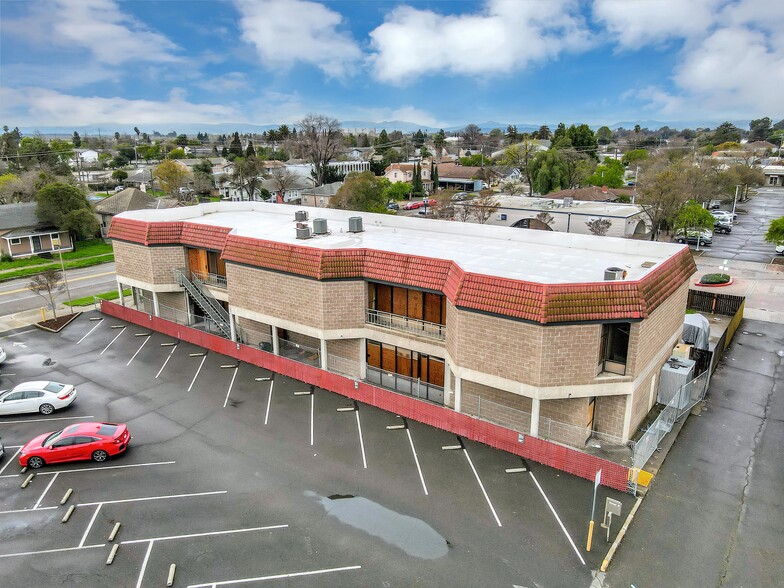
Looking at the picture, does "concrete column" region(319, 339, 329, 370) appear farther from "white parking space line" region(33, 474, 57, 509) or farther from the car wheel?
the car wheel

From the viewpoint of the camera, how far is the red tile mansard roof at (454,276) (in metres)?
20.7

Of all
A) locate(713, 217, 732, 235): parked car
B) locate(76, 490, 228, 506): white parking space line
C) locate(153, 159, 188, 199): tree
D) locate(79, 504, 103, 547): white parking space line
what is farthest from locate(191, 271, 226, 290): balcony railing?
locate(713, 217, 732, 235): parked car

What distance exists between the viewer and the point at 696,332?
3086 cm

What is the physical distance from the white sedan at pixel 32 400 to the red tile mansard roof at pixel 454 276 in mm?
10894

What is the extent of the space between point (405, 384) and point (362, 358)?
2.88m

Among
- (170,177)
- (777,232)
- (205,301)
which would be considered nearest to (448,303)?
(205,301)

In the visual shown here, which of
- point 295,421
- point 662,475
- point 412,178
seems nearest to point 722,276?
point 662,475

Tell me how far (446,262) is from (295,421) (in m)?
10.2

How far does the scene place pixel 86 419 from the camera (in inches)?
1005

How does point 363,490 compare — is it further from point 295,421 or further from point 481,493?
point 295,421

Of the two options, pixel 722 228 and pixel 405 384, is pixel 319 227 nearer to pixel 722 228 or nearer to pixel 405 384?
pixel 405 384

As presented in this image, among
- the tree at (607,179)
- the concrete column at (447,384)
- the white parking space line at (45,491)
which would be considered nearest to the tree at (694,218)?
the tree at (607,179)

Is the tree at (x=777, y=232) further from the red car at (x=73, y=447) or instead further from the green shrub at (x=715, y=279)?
the red car at (x=73, y=447)

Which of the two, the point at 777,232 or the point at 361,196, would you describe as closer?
the point at 777,232
